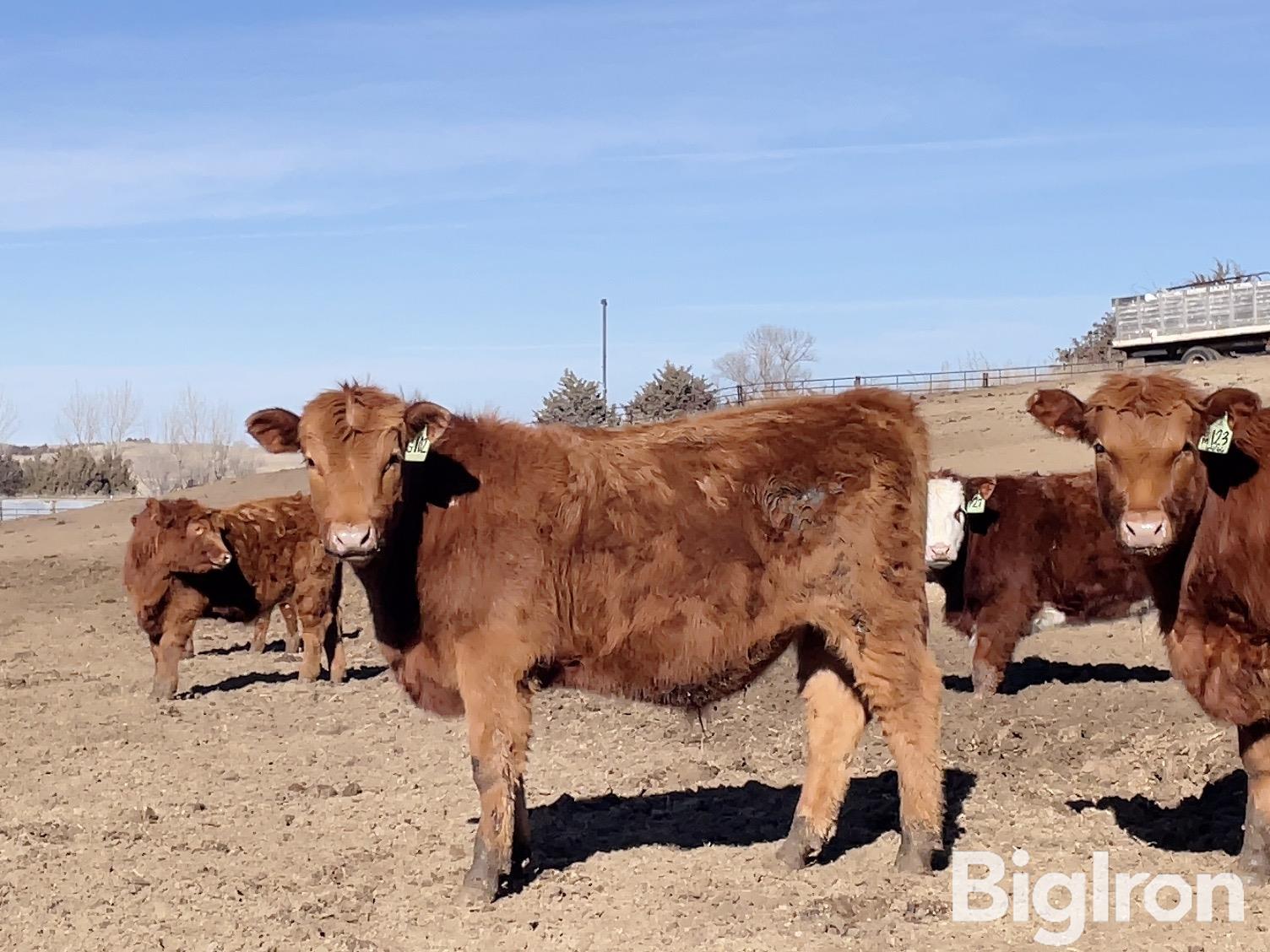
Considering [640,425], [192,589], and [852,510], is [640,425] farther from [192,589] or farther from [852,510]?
[192,589]

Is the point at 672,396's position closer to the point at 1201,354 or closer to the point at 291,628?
the point at 1201,354

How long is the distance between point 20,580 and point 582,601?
18.7m

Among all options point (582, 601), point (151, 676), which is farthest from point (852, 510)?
point (151, 676)

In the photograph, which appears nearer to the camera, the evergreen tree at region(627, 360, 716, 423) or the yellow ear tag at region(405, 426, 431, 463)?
the yellow ear tag at region(405, 426, 431, 463)

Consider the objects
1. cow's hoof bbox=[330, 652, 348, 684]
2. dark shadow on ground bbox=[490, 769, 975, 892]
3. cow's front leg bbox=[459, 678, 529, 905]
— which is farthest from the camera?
cow's hoof bbox=[330, 652, 348, 684]

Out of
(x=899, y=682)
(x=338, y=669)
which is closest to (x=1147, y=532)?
(x=899, y=682)

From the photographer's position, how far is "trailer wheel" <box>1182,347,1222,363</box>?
126 feet

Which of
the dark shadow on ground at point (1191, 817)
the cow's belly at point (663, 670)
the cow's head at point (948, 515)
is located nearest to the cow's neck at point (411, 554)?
the cow's belly at point (663, 670)

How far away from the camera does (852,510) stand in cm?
610

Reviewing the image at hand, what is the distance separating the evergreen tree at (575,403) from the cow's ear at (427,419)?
35697 millimetres

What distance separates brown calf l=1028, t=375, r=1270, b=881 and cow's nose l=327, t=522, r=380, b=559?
3.02 m

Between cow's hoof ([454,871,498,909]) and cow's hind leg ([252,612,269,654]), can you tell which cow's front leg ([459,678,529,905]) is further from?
cow's hind leg ([252,612,269,654])

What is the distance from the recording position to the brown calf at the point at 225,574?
1168 centimetres

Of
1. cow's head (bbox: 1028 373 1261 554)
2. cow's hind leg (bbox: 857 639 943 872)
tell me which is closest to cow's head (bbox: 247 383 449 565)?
cow's hind leg (bbox: 857 639 943 872)
